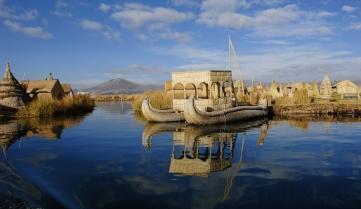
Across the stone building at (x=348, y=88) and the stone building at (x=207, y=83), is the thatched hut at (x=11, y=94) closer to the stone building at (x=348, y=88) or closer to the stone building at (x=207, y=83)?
the stone building at (x=207, y=83)

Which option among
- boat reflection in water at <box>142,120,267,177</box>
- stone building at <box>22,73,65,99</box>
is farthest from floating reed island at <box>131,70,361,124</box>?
stone building at <box>22,73,65,99</box>

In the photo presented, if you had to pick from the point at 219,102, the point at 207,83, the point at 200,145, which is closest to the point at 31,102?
the point at 207,83

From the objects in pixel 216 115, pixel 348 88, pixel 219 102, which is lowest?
pixel 216 115

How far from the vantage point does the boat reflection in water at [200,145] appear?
1227cm

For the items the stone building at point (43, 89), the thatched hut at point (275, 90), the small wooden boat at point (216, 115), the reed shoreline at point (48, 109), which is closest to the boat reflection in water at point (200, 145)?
the small wooden boat at point (216, 115)

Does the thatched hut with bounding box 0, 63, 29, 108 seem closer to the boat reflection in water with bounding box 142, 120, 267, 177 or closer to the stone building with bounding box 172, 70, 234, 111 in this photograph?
the boat reflection in water with bounding box 142, 120, 267, 177

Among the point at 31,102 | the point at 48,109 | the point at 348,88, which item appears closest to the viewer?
the point at 48,109

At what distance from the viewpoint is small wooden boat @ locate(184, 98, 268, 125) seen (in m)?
23.3

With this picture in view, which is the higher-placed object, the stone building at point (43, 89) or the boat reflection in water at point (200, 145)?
the stone building at point (43, 89)

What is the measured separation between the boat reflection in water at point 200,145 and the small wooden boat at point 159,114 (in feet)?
1.59

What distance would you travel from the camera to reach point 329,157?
1373cm

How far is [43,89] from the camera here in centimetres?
4353

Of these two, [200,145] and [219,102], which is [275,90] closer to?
[219,102]

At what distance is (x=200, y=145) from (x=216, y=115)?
7.67 meters
